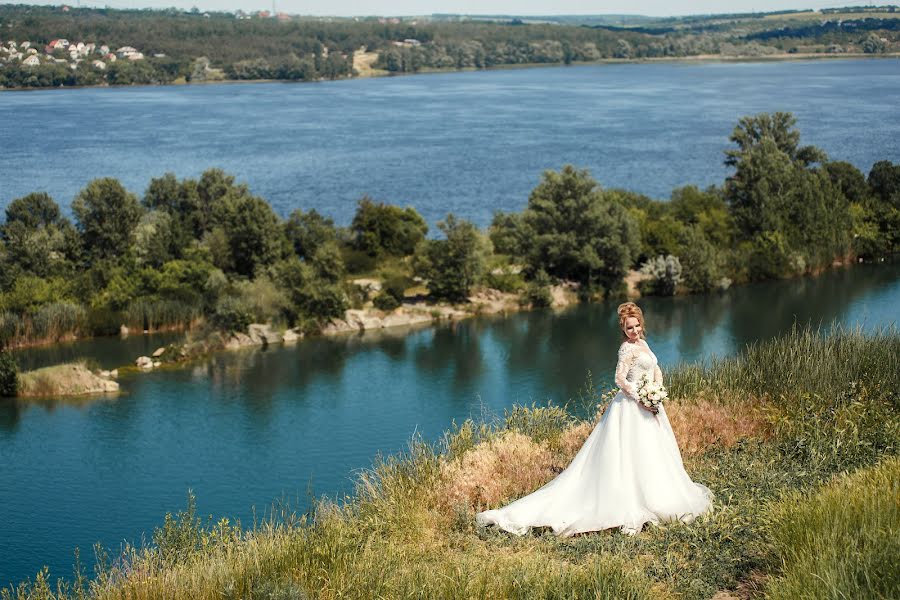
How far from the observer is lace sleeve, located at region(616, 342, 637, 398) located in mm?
11133

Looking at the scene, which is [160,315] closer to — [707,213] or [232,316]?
[232,316]

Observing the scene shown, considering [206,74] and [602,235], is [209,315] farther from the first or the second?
[206,74]

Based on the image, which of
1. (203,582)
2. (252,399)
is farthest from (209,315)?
(203,582)

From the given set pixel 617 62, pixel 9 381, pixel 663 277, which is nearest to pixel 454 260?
pixel 663 277

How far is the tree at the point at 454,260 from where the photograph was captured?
36.9m

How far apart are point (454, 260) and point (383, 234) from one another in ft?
19.7

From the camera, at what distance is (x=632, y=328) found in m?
11.2

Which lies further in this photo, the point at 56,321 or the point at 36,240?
the point at 36,240

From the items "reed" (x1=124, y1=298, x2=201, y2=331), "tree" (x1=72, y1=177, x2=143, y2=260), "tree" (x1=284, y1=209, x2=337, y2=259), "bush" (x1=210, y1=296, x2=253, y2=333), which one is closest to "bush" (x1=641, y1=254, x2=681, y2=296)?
"tree" (x1=284, y1=209, x2=337, y2=259)

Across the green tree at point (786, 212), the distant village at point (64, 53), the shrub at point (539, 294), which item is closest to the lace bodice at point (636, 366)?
the shrub at point (539, 294)

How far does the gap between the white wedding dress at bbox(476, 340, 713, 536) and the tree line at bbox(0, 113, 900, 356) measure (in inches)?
956

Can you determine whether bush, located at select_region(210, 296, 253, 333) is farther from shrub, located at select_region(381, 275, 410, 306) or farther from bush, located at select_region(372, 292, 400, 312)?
shrub, located at select_region(381, 275, 410, 306)

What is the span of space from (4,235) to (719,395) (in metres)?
30.8

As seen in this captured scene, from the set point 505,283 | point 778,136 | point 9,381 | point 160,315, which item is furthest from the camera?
point 778,136
